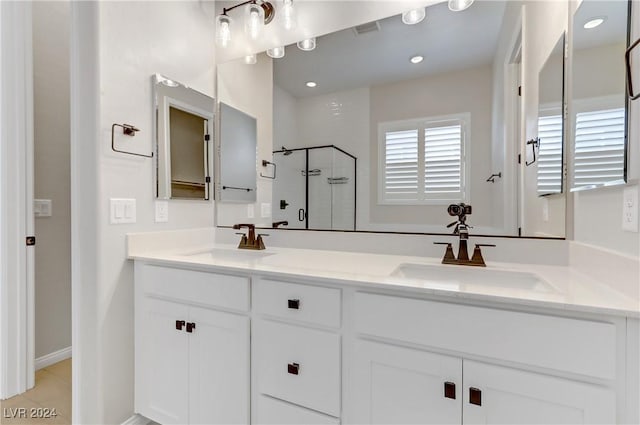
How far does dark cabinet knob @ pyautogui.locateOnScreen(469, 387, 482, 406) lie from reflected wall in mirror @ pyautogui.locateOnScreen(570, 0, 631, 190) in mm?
709

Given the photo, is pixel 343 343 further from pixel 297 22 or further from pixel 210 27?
pixel 210 27

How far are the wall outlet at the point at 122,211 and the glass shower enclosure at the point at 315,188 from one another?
29.4 inches

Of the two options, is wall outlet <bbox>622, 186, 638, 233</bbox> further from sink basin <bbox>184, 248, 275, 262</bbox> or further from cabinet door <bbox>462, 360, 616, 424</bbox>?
sink basin <bbox>184, 248, 275, 262</bbox>

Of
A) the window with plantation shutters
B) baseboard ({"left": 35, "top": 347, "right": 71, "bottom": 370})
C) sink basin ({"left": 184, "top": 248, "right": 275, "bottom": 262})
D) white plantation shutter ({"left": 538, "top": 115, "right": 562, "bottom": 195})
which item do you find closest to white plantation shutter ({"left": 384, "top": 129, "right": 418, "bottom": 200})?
the window with plantation shutters

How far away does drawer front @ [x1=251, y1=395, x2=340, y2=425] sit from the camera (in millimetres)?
1056

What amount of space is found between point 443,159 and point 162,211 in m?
1.53

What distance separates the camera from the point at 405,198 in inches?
59.8

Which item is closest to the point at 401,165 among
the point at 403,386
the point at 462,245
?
the point at 462,245

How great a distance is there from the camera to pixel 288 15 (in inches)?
67.3

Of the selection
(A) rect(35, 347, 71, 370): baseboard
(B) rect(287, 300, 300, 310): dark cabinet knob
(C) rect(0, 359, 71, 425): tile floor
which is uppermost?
(B) rect(287, 300, 300, 310): dark cabinet knob

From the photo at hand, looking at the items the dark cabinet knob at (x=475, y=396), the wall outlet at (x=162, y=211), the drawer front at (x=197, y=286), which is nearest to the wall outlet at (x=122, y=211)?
the wall outlet at (x=162, y=211)

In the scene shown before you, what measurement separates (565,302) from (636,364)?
18cm

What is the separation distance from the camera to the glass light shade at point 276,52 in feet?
6.04

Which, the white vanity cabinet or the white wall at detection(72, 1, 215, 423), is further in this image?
the white wall at detection(72, 1, 215, 423)
